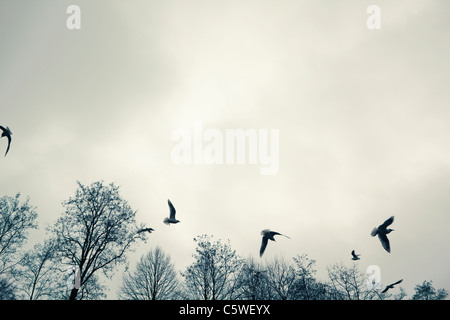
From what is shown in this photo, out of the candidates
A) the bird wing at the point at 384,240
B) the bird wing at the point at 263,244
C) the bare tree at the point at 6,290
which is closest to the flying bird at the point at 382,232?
the bird wing at the point at 384,240

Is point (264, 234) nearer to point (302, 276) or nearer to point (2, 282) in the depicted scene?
point (302, 276)

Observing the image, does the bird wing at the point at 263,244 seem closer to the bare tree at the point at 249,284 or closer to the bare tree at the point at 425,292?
the bare tree at the point at 249,284

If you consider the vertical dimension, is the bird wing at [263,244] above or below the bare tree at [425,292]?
above

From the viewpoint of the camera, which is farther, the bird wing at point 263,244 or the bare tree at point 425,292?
the bare tree at point 425,292

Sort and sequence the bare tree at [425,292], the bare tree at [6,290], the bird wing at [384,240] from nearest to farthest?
the bird wing at [384,240]
the bare tree at [6,290]
the bare tree at [425,292]

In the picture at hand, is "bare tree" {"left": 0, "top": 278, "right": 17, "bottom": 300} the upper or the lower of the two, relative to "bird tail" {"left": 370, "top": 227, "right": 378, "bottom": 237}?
lower

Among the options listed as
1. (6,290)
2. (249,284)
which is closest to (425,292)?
(249,284)

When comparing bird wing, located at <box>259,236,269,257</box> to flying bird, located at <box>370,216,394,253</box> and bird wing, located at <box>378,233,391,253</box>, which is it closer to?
flying bird, located at <box>370,216,394,253</box>

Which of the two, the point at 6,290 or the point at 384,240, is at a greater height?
the point at 384,240

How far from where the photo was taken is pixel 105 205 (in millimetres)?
20094

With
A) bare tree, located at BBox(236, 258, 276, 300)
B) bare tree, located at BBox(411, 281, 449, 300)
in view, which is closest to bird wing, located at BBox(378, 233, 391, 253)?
bare tree, located at BBox(236, 258, 276, 300)

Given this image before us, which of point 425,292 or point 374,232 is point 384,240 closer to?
point 374,232
